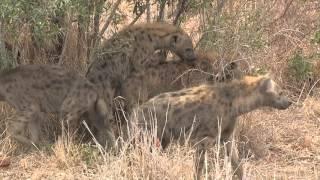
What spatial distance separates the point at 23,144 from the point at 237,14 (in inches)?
126

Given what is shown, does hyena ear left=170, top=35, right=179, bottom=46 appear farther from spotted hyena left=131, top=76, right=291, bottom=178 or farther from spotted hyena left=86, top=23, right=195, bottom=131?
spotted hyena left=131, top=76, right=291, bottom=178

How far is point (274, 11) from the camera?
985 centimetres

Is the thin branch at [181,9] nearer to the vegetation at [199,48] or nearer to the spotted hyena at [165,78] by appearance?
the vegetation at [199,48]

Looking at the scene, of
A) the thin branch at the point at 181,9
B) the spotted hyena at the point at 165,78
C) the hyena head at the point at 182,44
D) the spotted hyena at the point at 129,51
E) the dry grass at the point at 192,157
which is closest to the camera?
the dry grass at the point at 192,157

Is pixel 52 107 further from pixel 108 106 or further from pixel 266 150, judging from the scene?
pixel 266 150

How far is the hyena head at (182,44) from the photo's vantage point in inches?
308


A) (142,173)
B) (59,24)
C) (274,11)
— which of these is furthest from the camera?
(274,11)

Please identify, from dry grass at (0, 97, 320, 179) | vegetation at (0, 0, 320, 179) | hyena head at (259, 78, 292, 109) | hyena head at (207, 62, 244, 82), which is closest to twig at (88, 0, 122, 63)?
vegetation at (0, 0, 320, 179)

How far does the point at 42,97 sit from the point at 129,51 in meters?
1.28

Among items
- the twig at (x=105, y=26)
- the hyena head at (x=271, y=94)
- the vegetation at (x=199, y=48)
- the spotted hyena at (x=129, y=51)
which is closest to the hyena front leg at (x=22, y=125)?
the vegetation at (x=199, y=48)

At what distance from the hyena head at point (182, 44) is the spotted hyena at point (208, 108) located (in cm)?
163

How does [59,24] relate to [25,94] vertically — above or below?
above

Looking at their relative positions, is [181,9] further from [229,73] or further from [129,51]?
[229,73]

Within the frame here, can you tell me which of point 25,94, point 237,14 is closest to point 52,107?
point 25,94
